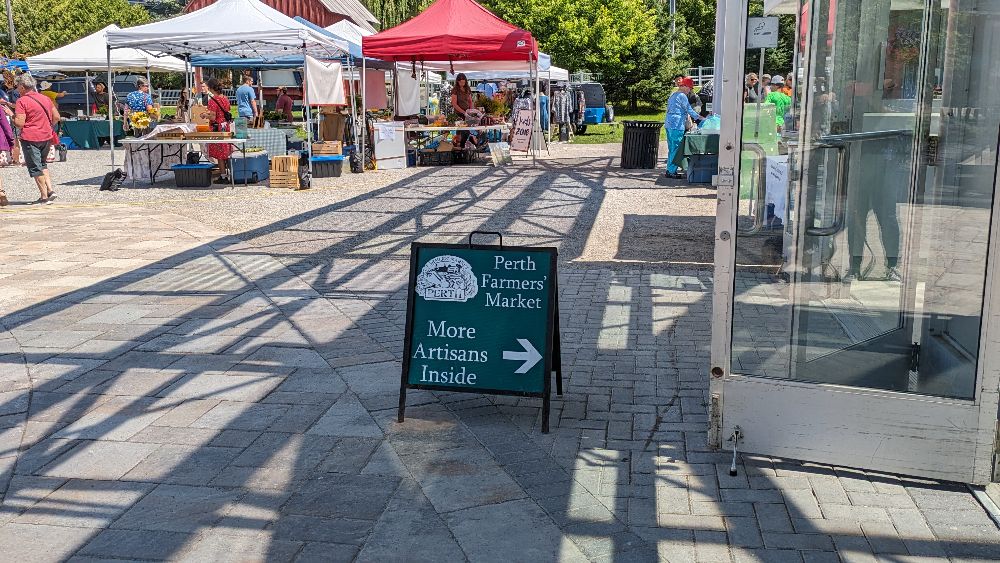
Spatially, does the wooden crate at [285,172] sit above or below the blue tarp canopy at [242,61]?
below

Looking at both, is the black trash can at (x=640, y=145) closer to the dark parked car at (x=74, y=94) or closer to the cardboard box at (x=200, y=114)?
the cardboard box at (x=200, y=114)

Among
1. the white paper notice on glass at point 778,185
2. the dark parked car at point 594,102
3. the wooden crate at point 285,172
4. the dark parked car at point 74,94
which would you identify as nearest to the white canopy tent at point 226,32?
the wooden crate at point 285,172

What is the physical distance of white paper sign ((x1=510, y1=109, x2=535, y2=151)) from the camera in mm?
20844

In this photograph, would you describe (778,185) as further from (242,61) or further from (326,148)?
(242,61)

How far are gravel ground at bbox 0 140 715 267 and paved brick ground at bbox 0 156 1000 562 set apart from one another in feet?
6.29

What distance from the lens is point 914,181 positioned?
14.9ft

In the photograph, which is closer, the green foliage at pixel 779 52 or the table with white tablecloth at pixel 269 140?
the green foliage at pixel 779 52

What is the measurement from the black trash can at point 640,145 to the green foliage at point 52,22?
3492 centimetres

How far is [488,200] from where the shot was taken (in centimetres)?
1354

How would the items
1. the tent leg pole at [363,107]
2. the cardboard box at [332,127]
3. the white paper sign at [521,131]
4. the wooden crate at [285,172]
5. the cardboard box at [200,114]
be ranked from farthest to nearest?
the white paper sign at [521,131], the cardboard box at [332,127], the tent leg pole at [363,107], the cardboard box at [200,114], the wooden crate at [285,172]

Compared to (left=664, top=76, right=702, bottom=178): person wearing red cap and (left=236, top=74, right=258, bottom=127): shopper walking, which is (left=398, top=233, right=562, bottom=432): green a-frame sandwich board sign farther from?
(left=236, top=74, right=258, bottom=127): shopper walking

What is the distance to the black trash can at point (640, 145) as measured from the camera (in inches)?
715

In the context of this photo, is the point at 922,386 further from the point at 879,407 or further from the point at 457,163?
the point at 457,163

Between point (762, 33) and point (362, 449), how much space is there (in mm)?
2603
